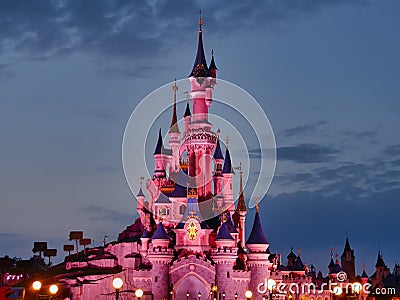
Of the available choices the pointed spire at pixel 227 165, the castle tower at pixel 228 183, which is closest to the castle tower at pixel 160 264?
the castle tower at pixel 228 183

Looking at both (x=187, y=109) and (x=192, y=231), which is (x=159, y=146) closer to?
(x=187, y=109)

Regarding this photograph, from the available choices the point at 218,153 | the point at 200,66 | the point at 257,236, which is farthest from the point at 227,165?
the point at 257,236

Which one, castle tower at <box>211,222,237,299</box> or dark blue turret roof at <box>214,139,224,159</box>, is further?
dark blue turret roof at <box>214,139,224,159</box>

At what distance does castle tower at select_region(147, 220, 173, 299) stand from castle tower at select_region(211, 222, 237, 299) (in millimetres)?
4464

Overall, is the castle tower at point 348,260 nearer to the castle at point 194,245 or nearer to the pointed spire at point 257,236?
the castle at point 194,245

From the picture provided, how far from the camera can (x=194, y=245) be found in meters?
65.4

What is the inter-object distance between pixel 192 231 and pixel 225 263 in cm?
479

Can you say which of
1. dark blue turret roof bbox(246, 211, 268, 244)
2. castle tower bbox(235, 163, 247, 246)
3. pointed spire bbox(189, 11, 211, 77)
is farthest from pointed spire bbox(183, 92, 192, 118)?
dark blue turret roof bbox(246, 211, 268, 244)

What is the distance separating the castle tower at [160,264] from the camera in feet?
208

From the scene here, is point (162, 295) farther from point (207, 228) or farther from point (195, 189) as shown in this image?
point (195, 189)

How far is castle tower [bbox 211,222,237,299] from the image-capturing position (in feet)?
206

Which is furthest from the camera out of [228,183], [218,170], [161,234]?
[218,170]

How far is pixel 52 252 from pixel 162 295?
1325 inches

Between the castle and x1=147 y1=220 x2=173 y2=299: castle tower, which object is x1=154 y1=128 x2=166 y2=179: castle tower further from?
x1=147 y1=220 x2=173 y2=299: castle tower
